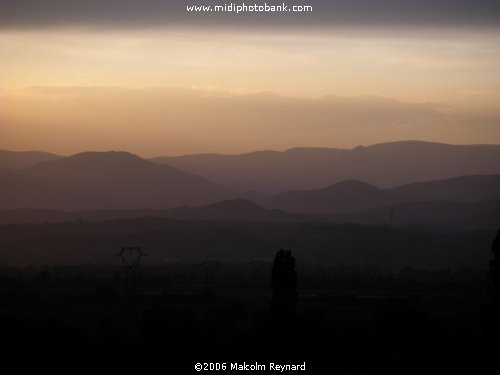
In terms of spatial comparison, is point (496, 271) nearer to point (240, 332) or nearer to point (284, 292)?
point (284, 292)

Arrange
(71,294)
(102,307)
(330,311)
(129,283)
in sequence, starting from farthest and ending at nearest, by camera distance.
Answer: (129,283) → (71,294) → (102,307) → (330,311)

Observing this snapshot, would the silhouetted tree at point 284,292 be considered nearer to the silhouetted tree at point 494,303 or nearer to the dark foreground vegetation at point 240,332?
the dark foreground vegetation at point 240,332

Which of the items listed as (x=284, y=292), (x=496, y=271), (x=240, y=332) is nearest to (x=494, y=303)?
(x=496, y=271)

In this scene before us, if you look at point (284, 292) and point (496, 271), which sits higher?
point (496, 271)

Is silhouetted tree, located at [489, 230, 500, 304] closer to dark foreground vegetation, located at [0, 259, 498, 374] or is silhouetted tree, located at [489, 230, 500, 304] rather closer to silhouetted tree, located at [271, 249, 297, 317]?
dark foreground vegetation, located at [0, 259, 498, 374]

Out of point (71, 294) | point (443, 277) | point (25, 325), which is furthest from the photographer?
point (443, 277)

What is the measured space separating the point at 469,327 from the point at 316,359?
19.9 m

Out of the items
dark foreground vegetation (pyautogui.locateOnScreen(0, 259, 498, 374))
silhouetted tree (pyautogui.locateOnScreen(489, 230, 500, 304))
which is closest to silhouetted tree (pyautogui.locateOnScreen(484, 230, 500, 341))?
silhouetted tree (pyautogui.locateOnScreen(489, 230, 500, 304))

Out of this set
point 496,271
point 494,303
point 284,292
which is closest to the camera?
point 494,303

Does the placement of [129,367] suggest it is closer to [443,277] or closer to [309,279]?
[309,279]

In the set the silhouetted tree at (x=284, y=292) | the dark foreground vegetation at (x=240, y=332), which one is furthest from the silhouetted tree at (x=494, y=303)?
the silhouetted tree at (x=284, y=292)

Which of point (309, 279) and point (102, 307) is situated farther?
point (309, 279)

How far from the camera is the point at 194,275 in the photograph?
155 meters

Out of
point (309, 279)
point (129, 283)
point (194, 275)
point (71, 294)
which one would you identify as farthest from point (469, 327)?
point (194, 275)
